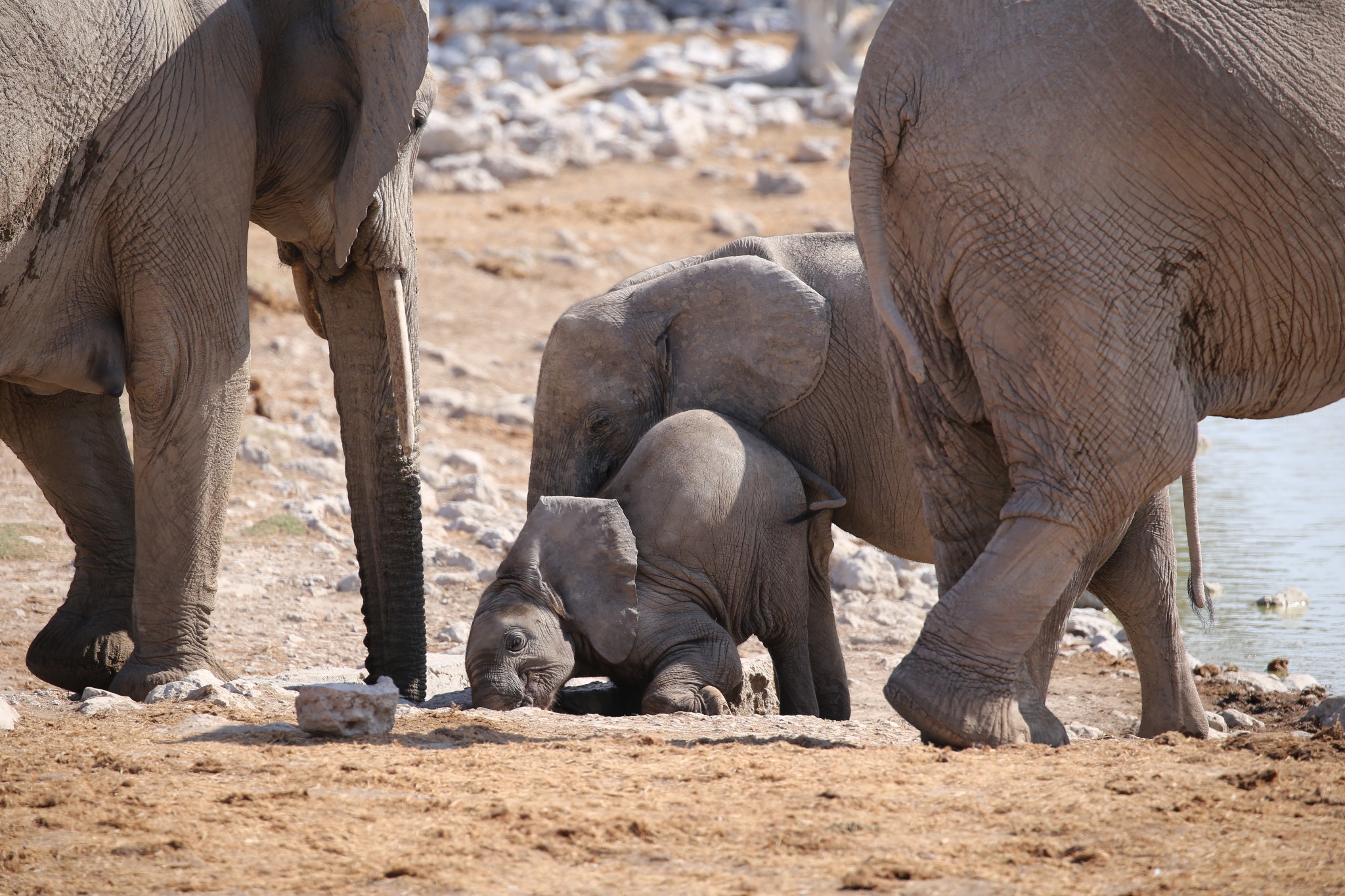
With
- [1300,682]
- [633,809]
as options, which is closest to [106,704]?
[633,809]

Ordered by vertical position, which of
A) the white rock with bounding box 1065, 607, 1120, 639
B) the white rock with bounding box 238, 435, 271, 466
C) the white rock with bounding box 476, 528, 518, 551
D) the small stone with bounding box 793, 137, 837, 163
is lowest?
the white rock with bounding box 1065, 607, 1120, 639

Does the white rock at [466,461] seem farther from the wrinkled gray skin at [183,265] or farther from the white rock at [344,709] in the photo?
the white rock at [344,709]

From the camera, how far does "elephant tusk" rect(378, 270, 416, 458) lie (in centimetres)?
471

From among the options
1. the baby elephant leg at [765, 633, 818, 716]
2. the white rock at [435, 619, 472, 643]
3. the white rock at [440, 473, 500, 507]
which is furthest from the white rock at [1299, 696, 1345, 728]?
the white rock at [440, 473, 500, 507]

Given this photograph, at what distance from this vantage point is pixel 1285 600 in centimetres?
663

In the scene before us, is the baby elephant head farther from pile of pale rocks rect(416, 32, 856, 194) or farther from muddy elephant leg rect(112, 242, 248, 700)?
pile of pale rocks rect(416, 32, 856, 194)

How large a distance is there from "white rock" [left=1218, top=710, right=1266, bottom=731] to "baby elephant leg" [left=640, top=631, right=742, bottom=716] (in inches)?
62.1

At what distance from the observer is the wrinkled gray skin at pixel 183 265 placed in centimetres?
397

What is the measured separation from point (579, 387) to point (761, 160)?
12291mm

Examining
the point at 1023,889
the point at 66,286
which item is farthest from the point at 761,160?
the point at 1023,889

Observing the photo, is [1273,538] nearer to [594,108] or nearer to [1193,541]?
[1193,541]

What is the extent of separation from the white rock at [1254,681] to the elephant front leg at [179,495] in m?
3.40

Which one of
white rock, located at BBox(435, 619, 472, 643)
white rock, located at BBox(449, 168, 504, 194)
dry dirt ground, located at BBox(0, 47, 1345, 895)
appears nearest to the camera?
dry dirt ground, located at BBox(0, 47, 1345, 895)

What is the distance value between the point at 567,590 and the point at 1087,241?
1.87 metres
